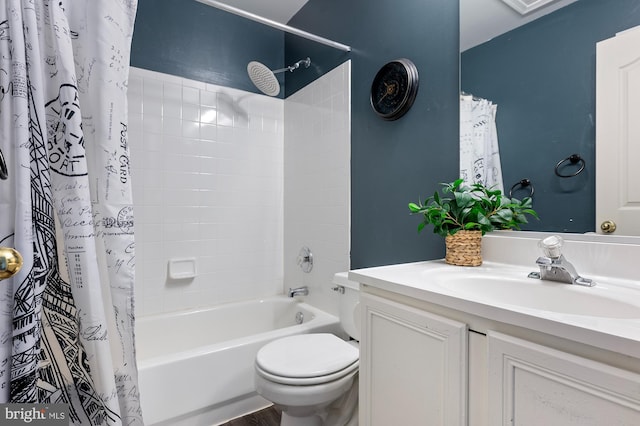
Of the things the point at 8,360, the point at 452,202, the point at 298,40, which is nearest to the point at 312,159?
the point at 298,40

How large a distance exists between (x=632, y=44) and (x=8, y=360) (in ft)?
5.74

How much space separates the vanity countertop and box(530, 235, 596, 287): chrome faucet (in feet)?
0.07

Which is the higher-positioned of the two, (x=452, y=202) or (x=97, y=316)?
(x=452, y=202)

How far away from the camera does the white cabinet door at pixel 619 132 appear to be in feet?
2.96

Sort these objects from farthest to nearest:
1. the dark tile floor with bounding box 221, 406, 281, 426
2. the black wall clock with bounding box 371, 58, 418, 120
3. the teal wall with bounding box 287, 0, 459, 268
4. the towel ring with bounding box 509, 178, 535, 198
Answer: the dark tile floor with bounding box 221, 406, 281, 426
the black wall clock with bounding box 371, 58, 418, 120
the teal wall with bounding box 287, 0, 459, 268
the towel ring with bounding box 509, 178, 535, 198

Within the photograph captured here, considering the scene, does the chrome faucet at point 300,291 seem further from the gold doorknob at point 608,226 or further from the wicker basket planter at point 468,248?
the gold doorknob at point 608,226

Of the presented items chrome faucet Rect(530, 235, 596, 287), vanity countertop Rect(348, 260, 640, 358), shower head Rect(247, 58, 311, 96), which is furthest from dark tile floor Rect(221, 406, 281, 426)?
shower head Rect(247, 58, 311, 96)

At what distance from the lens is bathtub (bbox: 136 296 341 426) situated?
142 cm

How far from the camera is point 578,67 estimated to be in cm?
101

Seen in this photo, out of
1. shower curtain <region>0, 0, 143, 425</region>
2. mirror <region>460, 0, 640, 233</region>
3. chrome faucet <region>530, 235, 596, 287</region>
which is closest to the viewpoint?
shower curtain <region>0, 0, 143, 425</region>

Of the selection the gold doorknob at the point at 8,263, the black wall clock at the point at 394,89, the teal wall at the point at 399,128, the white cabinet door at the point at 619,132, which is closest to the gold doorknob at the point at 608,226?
the white cabinet door at the point at 619,132

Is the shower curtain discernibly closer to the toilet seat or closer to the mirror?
the toilet seat

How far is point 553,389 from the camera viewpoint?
58cm

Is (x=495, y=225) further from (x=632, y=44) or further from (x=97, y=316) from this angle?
(x=97, y=316)
